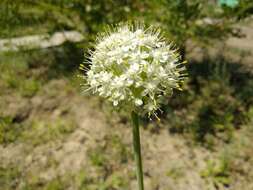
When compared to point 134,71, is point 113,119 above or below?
below

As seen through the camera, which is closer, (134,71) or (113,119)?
(134,71)

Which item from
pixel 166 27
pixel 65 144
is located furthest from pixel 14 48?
pixel 166 27

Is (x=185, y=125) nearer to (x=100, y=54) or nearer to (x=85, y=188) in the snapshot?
(x=85, y=188)

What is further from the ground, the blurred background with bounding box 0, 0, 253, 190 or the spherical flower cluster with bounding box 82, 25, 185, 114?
the spherical flower cluster with bounding box 82, 25, 185, 114

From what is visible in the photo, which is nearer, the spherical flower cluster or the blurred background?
the spherical flower cluster
